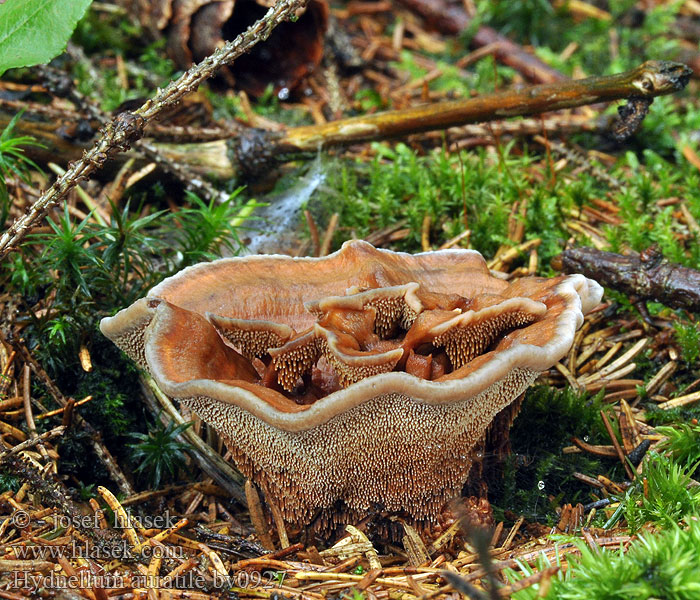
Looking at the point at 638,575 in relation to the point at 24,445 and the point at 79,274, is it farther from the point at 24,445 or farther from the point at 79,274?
the point at 79,274

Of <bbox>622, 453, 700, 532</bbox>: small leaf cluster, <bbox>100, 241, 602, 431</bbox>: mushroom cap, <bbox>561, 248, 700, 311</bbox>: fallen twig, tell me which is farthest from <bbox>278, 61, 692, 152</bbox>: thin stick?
<bbox>622, 453, 700, 532</bbox>: small leaf cluster

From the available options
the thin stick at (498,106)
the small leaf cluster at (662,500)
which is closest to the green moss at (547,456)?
Answer: the small leaf cluster at (662,500)

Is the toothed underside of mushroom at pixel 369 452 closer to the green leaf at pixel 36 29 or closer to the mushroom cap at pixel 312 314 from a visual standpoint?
the mushroom cap at pixel 312 314

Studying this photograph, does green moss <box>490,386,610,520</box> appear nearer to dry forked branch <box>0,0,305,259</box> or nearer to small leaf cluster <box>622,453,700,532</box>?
small leaf cluster <box>622,453,700,532</box>

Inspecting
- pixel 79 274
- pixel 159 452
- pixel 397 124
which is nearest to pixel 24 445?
pixel 159 452

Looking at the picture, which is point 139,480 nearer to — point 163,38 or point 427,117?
point 427,117
